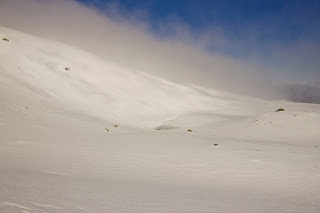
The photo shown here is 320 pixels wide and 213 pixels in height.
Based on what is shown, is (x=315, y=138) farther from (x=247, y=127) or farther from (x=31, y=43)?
(x=31, y=43)

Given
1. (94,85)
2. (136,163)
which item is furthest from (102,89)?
(136,163)

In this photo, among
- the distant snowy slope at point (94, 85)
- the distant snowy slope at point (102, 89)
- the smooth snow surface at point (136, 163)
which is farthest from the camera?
the distant snowy slope at point (94, 85)

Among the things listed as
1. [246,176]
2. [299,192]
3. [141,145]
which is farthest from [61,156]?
[299,192]

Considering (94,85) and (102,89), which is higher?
(94,85)

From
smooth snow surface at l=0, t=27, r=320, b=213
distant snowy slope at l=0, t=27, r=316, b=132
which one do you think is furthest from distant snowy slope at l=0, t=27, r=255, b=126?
smooth snow surface at l=0, t=27, r=320, b=213

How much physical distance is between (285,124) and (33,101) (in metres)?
17.2

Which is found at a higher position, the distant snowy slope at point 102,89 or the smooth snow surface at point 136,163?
the distant snowy slope at point 102,89

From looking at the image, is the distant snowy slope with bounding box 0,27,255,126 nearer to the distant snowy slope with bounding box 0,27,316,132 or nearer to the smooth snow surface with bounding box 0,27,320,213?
the distant snowy slope with bounding box 0,27,316,132

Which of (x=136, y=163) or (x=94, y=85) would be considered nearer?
(x=136, y=163)

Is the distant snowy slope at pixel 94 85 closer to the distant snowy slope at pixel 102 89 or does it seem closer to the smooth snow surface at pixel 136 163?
the distant snowy slope at pixel 102 89

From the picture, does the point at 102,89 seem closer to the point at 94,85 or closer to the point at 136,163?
the point at 94,85

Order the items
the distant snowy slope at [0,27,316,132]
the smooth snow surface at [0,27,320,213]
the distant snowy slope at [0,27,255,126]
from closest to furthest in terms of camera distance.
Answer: the smooth snow surface at [0,27,320,213] < the distant snowy slope at [0,27,316,132] < the distant snowy slope at [0,27,255,126]

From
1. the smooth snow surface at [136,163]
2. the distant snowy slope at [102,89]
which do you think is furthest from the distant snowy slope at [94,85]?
the smooth snow surface at [136,163]

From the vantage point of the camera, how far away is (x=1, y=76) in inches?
552
